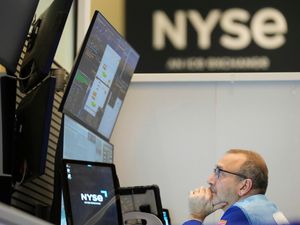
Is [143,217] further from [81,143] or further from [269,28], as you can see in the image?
[269,28]

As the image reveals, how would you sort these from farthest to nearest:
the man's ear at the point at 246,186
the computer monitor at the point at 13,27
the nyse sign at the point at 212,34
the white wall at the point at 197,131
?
the nyse sign at the point at 212,34, the white wall at the point at 197,131, the man's ear at the point at 246,186, the computer monitor at the point at 13,27

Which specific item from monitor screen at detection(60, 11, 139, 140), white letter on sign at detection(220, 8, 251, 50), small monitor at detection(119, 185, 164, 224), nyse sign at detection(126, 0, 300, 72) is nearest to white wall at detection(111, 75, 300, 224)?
nyse sign at detection(126, 0, 300, 72)

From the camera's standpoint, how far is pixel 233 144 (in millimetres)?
4180

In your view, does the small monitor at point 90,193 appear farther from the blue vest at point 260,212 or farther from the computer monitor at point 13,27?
the blue vest at point 260,212

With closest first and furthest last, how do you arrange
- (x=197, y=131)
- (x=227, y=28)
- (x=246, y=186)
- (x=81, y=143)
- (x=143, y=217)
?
(x=143, y=217) < (x=246, y=186) < (x=81, y=143) < (x=197, y=131) < (x=227, y=28)

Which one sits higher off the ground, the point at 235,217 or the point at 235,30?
the point at 235,30

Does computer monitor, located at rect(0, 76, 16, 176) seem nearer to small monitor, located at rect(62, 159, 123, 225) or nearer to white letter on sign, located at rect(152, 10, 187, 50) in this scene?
small monitor, located at rect(62, 159, 123, 225)

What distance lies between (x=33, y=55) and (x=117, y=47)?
35.4 inches

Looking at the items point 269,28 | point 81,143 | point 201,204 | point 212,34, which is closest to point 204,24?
point 212,34

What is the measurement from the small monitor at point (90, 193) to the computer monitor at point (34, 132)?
0.20 m

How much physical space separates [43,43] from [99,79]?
726 millimetres

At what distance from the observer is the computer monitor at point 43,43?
6.19 ft

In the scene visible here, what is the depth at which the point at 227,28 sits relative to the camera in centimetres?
432

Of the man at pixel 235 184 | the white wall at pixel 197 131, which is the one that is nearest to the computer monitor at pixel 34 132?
the man at pixel 235 184
